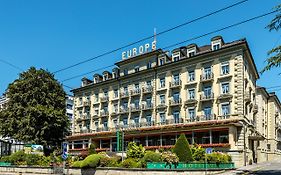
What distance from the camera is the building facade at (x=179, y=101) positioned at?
46250mm

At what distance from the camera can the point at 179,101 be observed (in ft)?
173

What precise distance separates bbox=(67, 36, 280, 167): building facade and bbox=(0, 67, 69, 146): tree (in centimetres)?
992

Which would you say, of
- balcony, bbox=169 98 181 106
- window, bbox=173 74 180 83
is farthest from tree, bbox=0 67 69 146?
window, bbox=173 74 180 83

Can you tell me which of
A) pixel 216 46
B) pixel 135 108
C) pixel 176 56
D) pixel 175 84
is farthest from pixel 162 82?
pixel 216 46

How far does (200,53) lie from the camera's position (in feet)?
167

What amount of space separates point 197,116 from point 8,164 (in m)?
26.1

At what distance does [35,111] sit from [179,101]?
22356 mm

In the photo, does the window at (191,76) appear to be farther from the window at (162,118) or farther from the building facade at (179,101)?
the window at (162,118)

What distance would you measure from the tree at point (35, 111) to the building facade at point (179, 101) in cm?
992

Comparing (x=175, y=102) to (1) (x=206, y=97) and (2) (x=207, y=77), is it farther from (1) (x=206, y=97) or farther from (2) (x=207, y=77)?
(2) (x=207, y=77)

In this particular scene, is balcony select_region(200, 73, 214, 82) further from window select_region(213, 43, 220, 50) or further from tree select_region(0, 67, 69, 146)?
tree select_region(0, 67, 69, 146)

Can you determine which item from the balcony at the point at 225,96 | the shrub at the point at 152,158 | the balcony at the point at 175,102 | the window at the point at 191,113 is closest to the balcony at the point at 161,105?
the balcony at the point at 175,102

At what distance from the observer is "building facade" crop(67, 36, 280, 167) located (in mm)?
46250

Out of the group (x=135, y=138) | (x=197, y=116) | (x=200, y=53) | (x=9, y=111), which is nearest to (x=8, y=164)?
(x=9, y=111)
